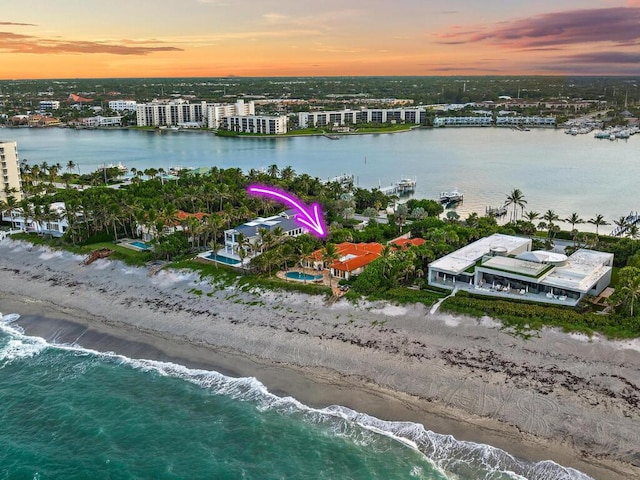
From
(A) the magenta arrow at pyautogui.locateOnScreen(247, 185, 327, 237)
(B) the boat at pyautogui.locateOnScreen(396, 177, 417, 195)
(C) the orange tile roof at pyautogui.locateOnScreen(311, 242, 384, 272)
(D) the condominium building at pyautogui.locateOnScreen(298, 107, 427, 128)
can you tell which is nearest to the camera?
(C) the orange tile roof at pyautogui.locateOnScreen(311, 242, 384, 272)

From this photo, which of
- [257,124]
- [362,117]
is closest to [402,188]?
[257,124]

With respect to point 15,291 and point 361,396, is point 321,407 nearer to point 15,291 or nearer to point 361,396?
point 361,396

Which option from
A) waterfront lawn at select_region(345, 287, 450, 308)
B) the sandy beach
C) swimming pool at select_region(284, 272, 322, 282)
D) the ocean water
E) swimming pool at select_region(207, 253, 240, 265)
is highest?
swimming pool at select_region(207, 253, 240, 265)

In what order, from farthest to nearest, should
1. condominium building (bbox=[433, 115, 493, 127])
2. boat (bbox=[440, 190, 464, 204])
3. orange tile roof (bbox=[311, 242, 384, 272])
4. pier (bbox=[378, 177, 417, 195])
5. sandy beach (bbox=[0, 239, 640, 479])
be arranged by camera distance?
condominium building (bbox=[433, 115, 493, 127]), pier (bbox=[378, 177, 417, 195]), boat (bbox=[440, 190, 464, 204]), orange tile roof (bbox=[311, 242, 384, 272]), sandy beach (bbox=[0, 239, 640, 479])

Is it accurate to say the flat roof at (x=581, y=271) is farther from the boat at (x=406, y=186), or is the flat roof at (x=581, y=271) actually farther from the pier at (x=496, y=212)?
the boat at (x=406, y=186)

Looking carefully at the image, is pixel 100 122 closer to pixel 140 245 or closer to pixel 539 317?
pixel 140 245

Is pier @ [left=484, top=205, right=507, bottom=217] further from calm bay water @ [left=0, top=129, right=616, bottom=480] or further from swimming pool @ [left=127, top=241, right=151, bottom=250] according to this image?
calm bay water @ [left=0, top=129, right=616, bottom=480]

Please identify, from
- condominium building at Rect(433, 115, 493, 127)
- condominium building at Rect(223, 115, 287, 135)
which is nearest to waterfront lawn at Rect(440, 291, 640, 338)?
condominium building at Rect(223, 115, 287, 135)
